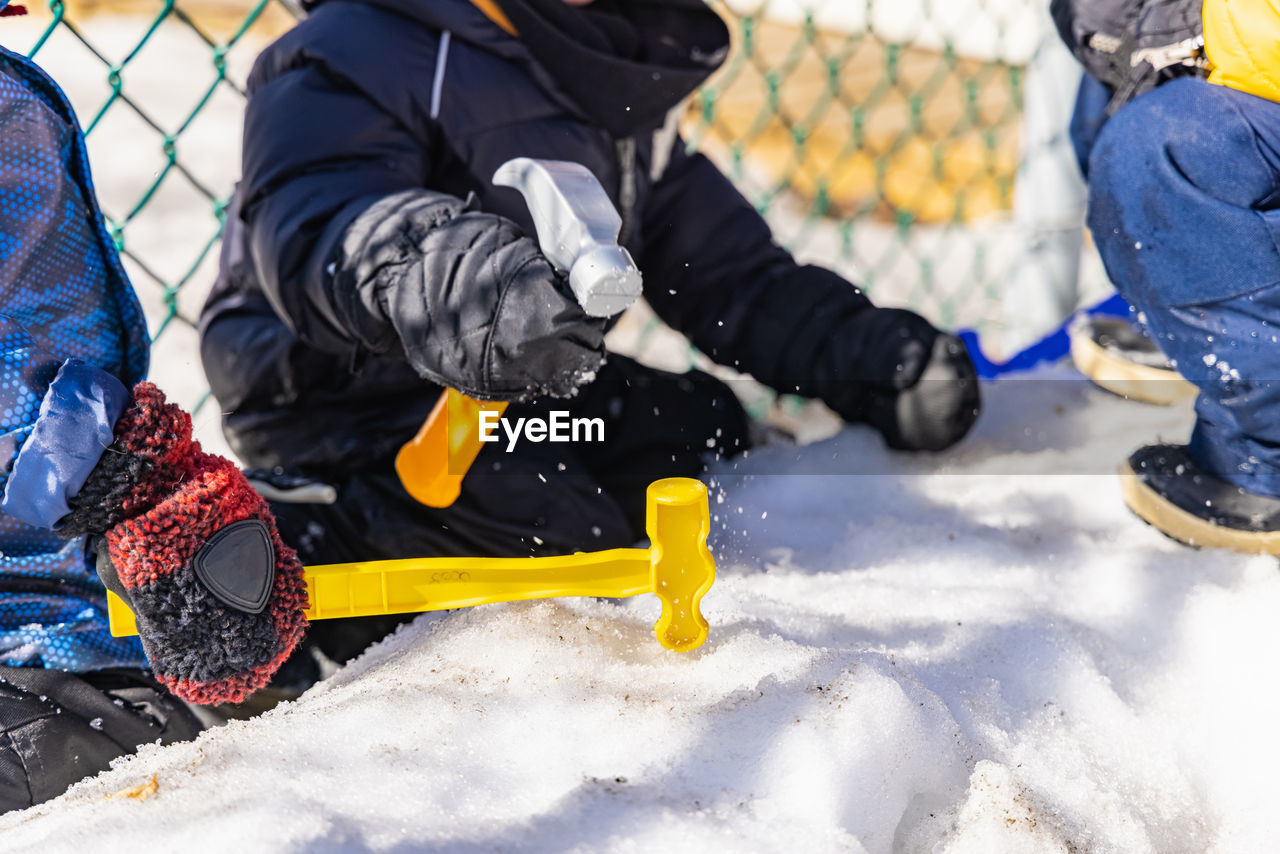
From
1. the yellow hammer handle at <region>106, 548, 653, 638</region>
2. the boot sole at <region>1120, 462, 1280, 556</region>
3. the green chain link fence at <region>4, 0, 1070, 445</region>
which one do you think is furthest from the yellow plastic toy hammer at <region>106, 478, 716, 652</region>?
the boot sole at <region>1120, 462, 1280, 556</region>

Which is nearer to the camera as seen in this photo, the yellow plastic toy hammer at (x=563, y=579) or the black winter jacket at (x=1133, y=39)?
the yellow plastic toy hammer at (x=563, y=579)

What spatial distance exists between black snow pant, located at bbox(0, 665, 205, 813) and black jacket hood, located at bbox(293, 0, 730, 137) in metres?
0.54

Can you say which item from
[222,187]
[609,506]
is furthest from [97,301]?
[222,187]

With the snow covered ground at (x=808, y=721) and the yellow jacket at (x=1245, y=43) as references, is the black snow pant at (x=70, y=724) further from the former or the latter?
the yellow jacket at (x=1245, y=43)

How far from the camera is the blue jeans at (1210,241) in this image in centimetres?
86

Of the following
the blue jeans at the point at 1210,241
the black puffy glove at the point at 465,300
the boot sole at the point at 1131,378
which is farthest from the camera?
the boot sole at the point at 1131,378

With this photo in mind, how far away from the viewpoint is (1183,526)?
3.11ft

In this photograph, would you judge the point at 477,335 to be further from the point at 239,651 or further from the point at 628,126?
the point at 628,126

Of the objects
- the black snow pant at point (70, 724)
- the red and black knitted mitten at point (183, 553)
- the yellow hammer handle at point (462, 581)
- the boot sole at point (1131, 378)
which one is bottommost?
the boot sole at point (1131, 378)

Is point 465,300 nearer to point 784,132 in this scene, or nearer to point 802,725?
point 802,725

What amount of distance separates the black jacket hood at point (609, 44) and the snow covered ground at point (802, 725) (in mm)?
378

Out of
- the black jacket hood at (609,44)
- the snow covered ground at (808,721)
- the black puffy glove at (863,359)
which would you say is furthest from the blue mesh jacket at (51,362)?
the black puffy glove at (863,359)

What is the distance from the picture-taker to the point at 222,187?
2084 mm

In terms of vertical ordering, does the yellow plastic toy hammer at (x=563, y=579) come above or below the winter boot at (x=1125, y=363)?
above
